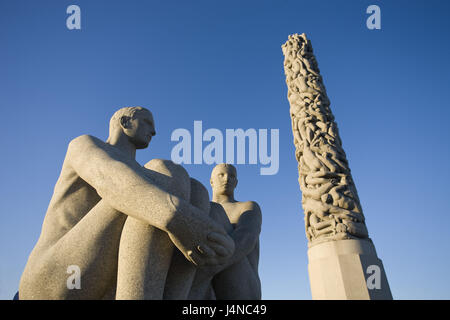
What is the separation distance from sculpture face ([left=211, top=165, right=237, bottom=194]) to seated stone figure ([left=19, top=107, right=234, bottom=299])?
7.23 ft

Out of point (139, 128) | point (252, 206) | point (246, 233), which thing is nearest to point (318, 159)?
point (252, 206)

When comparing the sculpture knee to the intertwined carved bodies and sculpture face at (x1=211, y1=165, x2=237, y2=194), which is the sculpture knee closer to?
sculpture face at (x1=211, y1=165, x2=237, y2=194)

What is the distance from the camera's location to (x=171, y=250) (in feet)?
7.78

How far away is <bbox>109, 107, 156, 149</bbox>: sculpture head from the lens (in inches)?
132

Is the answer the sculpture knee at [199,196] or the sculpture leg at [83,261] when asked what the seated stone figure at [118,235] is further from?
the sculpture knee at [199,196]

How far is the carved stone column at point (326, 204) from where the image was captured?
19.4ft

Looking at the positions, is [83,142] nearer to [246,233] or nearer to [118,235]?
[118,235]

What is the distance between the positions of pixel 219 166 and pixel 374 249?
12.3ft

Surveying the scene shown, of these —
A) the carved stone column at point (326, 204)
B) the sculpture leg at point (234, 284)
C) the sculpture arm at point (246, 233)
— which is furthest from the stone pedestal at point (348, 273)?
the sculpture leg at point (234, 284)
